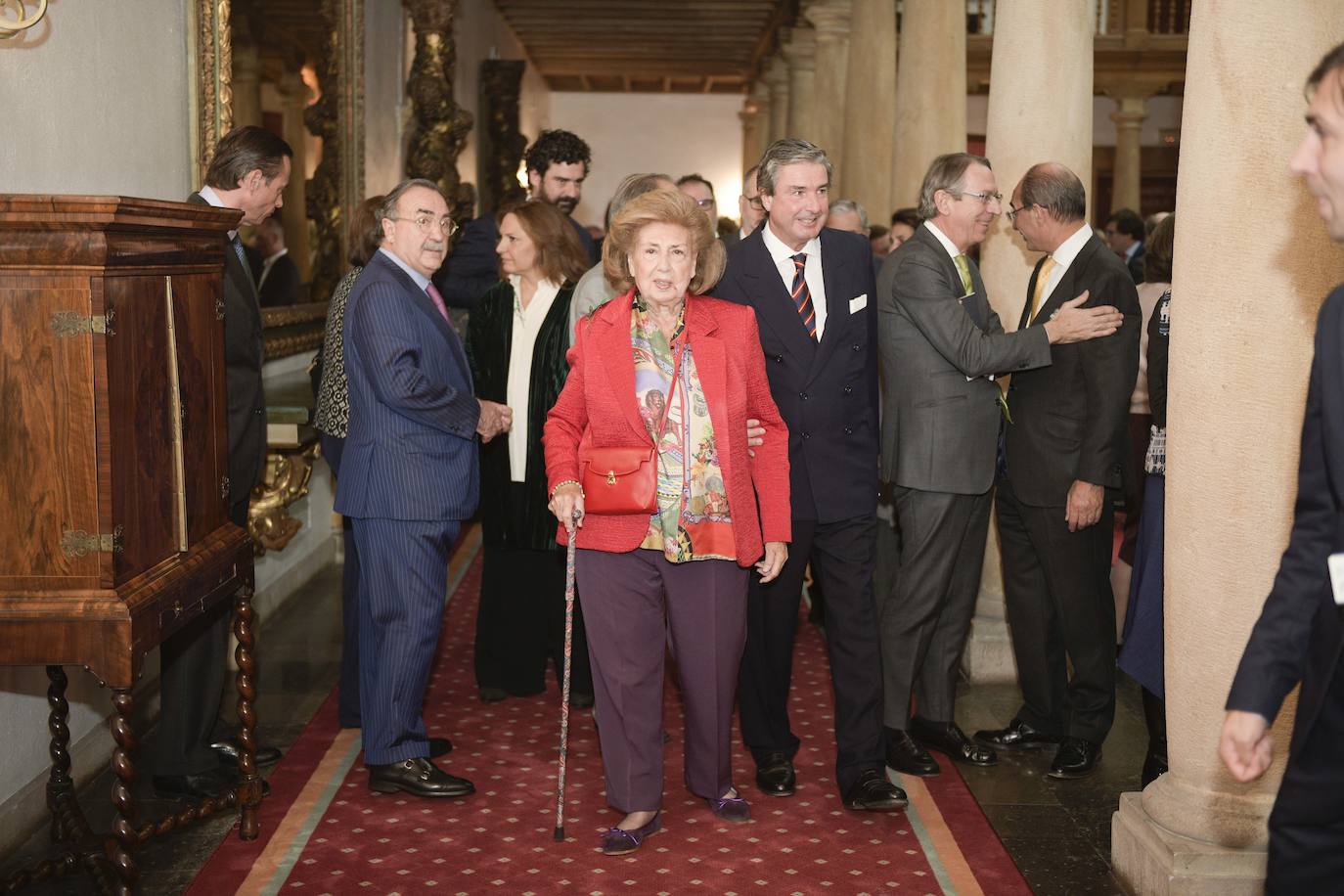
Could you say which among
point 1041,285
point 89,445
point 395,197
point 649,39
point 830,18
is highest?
point 649,39

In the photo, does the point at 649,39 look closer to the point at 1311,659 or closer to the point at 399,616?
the point at 399,616

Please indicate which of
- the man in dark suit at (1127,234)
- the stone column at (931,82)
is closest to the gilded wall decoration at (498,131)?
the man in dark suit at (1127,234)

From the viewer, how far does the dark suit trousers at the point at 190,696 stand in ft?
14.0

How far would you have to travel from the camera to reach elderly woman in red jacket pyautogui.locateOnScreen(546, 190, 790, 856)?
12.2 feet

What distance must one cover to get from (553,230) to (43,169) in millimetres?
1711

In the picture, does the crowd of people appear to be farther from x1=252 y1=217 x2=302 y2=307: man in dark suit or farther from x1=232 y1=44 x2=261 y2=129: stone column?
x1=252 y1=217 x2=302 y2=307: man in dark suit

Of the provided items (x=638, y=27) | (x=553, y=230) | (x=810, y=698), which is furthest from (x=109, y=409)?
(x=638, y=27)

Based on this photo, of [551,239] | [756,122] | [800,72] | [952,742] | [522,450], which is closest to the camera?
[952,742]

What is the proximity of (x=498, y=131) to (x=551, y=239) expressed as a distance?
30.9 ft

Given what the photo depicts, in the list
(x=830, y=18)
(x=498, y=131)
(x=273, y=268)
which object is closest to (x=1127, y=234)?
(x=830, y=18)

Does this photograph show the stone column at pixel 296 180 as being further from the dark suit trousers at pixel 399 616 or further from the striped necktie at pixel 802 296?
the striped necktie at pixel 802 296

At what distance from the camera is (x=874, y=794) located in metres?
4.14

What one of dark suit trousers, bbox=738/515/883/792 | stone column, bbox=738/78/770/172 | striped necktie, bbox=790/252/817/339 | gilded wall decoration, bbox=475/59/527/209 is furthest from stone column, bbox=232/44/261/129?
stone column, bbox=738/78/770/172

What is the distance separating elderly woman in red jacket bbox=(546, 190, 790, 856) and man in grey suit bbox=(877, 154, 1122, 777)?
64 cm
